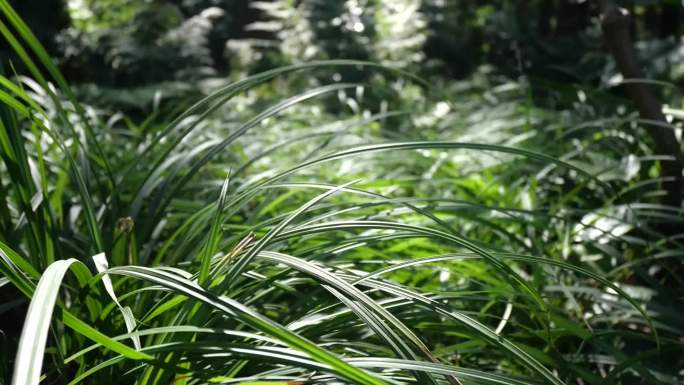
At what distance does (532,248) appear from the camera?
4.87ft

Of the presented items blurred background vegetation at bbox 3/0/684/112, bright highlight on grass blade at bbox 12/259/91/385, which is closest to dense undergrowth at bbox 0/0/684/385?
bright highlight on grass blade at bbox 12/259/91/385

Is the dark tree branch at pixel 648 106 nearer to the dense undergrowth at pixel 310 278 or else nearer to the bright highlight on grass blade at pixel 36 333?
the dense undergrowth at pixel 310 278

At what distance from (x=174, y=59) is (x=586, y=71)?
3767 millimetres

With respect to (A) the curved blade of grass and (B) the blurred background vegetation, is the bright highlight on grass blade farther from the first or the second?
(B) the blurred background vegetation

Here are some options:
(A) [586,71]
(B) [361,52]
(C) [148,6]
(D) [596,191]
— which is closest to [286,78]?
(B) [361,52]

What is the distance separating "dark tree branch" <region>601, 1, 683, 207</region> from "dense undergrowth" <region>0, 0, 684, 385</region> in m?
0.09

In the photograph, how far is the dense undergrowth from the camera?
0.73 m

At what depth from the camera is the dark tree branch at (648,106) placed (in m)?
1.63

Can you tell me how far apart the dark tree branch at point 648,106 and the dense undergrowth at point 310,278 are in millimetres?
91

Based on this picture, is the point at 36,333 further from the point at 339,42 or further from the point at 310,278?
the point at 339,42

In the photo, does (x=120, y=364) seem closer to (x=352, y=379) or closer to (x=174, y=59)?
(x=352, y=379)

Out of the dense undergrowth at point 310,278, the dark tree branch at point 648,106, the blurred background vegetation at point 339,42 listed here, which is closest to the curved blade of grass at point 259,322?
the dense undergrowth at point 310,278

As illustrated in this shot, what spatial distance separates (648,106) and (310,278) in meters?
1.01

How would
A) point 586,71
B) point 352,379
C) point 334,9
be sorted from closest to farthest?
1. point 352,379
2. point 586,71
3. point 334,9
